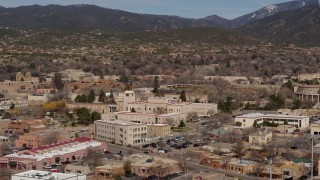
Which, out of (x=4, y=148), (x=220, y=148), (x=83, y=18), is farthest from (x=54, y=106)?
(x=83, y=18)

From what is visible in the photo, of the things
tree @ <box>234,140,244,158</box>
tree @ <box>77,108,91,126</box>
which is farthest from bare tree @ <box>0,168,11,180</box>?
tree @ <box>77,108,91,126</box>

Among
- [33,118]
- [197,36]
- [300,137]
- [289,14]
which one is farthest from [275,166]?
[289,14]

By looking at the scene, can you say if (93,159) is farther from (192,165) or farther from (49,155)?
(192,165)

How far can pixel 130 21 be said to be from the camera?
138875 mm

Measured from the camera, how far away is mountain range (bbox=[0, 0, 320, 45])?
4354 inches

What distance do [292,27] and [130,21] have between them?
39.2m

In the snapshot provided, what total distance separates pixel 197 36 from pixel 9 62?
1336 inches

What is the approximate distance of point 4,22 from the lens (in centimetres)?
13962

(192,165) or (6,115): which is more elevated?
(6,115)

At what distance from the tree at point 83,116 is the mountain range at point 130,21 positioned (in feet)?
227

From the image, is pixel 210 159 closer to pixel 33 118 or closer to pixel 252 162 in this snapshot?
pixel 252 162

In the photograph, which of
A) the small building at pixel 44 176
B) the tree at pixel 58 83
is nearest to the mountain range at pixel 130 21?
the tree at pixel 58 83

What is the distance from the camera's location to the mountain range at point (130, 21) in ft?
363

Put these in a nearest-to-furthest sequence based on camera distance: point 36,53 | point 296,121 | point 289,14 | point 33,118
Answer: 1. point 296,121
2. point 33,118
3. point 36,53
4. point 289,14
